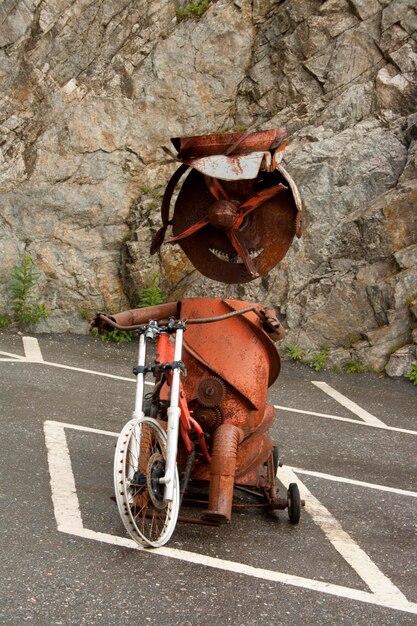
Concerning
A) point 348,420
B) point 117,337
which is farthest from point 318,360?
point 117,337

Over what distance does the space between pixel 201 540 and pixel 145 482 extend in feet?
2.44

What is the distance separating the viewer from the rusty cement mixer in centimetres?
481

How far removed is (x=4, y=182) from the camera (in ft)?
45.4

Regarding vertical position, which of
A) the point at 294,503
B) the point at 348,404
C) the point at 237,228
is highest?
the point at 237,228

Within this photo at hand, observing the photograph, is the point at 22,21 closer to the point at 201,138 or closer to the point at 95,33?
the point at 95,33

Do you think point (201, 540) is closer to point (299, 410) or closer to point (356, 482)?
point (356, 482)

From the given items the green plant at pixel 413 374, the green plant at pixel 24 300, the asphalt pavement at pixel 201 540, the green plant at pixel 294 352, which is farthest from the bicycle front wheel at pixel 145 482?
the green plant at pixel 24 300

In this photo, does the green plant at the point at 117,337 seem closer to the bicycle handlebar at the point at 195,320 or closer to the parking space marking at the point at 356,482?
the parking space marking at the point at 356,482

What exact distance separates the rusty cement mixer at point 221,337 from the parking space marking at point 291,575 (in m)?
0.23

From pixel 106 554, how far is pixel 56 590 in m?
0.57

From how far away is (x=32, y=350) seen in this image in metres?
11.6

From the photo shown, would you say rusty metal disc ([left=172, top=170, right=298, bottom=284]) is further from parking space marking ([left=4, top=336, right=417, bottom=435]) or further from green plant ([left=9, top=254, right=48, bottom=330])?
green plant ([left=9, top=254, right=48, bottom=330])

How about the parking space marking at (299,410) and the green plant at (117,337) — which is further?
the green plant at (117,337)

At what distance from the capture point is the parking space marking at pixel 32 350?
10.9 meters
